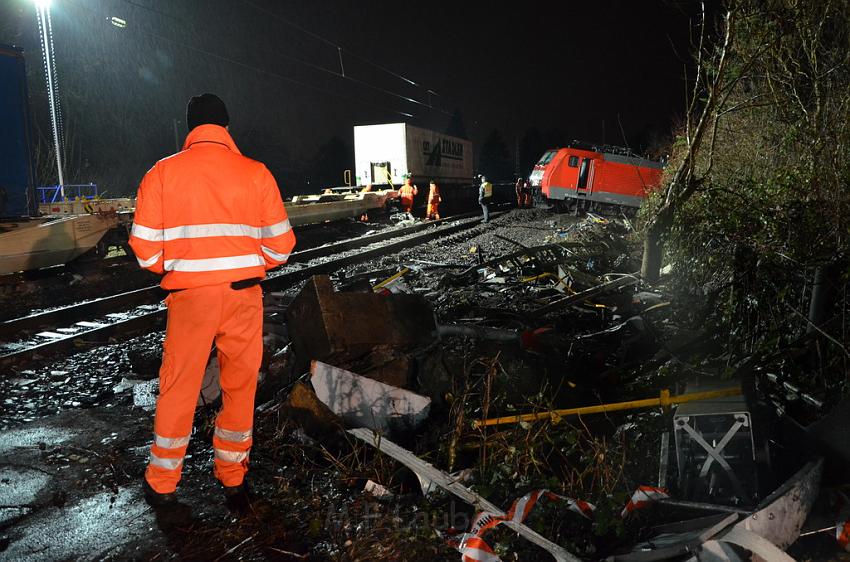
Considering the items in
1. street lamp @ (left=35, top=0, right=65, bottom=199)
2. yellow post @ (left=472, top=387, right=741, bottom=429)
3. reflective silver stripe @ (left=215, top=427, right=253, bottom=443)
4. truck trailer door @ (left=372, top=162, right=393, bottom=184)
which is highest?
street lamp @ (left=35, top=0, right=65, bottom=199)

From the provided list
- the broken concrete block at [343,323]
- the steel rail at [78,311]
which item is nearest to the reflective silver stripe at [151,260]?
the broken concrete block at [343,323]

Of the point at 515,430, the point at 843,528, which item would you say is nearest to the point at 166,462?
the point at 515,430

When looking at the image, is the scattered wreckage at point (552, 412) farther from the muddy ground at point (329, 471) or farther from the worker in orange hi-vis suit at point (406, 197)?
the worker in orange hi-vis suit at point (406, 197)

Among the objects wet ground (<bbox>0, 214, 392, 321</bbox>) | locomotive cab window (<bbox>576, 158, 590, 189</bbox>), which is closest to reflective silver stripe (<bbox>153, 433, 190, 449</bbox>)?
wet ground (<bbox>0, 214, 392, 321</bbox>)

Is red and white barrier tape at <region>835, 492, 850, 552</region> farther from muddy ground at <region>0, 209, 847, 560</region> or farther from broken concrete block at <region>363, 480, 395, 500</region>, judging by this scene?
broken concrete block at <region>363, 480, 395, 500</region>

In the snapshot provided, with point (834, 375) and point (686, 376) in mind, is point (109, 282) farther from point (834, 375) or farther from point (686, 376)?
point (834, 375)

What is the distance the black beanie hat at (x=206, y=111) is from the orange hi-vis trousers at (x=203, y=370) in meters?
0.92

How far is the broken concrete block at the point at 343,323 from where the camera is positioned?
405cm

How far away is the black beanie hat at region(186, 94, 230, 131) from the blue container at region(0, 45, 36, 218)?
8617mm

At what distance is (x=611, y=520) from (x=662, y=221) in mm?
5353

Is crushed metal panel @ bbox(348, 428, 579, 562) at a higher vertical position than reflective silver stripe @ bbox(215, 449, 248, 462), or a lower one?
lower

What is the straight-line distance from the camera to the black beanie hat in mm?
2977

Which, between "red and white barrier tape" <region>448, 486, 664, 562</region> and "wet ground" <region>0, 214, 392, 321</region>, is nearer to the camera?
"red and white barrier tape" <region>448, 486, 664, 562</region>

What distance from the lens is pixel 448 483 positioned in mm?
2875
